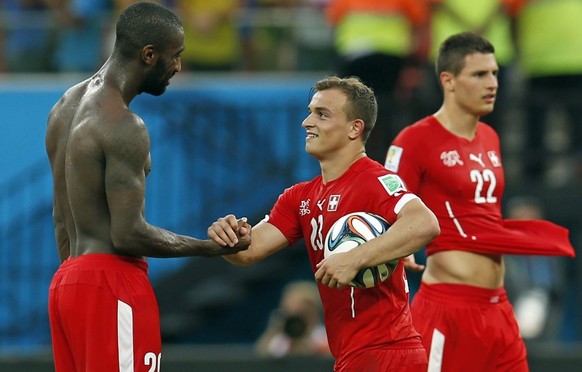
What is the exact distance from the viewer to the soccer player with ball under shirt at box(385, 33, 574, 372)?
8.04 m

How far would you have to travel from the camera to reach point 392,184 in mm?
6711

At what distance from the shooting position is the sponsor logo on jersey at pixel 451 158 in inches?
320

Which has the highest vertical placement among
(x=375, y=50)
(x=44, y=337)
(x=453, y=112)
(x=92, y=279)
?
(x=375, y=50)

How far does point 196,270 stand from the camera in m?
13.5

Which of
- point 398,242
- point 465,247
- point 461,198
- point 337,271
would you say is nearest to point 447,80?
point 461,198

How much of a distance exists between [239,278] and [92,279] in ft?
22.8

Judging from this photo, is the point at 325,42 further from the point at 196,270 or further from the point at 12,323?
the point at 12,323

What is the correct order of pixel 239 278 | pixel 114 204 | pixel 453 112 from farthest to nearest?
pixel 239 278 → pixel 453 112 → pixel 114 204

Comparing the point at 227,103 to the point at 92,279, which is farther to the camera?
the point at 227,103

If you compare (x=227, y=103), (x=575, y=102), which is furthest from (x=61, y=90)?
(x=575, y=102)

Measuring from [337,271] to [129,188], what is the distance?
108 cm

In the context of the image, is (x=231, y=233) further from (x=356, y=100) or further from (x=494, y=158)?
(x=494, y=158)

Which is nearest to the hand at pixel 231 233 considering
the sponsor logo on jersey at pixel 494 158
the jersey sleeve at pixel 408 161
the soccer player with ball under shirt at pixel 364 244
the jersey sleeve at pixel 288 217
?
the soccer player with ball under shirt at pixel 364 244

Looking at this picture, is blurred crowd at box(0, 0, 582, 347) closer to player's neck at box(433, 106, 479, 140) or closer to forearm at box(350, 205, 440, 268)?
player's neck at box(433, 106, 479, 140)
